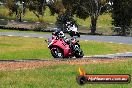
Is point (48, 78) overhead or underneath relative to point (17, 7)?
underneath

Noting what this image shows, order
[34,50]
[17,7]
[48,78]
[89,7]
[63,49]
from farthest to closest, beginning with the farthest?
[17,7], [89,7], [34,50], [63,49], [48,78]

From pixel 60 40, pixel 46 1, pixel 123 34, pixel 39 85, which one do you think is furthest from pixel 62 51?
pixel 46 1

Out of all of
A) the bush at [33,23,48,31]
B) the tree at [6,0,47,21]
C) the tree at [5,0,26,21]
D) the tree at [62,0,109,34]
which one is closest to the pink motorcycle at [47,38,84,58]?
the bush at [33,23,48,31]

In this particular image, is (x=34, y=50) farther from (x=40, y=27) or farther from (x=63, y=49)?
(x=40, y=27)

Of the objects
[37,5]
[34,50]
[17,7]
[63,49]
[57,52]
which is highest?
[37,5]

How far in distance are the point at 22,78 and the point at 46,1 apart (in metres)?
65.6

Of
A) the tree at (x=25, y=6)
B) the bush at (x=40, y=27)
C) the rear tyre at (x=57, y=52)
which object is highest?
the tree at (x=25, y=6)

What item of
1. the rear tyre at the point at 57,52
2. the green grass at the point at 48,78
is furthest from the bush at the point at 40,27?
the green grass at the point at 48,78

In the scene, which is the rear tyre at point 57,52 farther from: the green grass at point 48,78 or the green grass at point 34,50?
the green grass at point 48,78

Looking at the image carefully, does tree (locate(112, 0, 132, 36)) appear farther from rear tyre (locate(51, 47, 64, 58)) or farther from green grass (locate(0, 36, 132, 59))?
rear tyre (locate(51, 47, 64, 58))

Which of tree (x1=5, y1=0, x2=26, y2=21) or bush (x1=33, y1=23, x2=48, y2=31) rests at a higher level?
tree (x1=5, y1=0, x2=26, y2=21)

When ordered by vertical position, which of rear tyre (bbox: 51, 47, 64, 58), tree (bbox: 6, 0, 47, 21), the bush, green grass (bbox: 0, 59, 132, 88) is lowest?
the bush

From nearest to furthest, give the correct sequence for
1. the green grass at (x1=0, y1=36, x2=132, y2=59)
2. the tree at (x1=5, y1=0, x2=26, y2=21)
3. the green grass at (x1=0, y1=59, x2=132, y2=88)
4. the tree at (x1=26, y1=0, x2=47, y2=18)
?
the green grass at (x1=0, y1=59, x2=132, y2=88) → the green grass at (x1=0, y1=36, x2=132, y2=59) → the tree at (x1=26, y1=0, x2=47, y2=18) → the tree at (x1=5, y1=0, x2=26, y2=21)

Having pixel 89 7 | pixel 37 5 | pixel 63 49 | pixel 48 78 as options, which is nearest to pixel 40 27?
pixel 89 7
